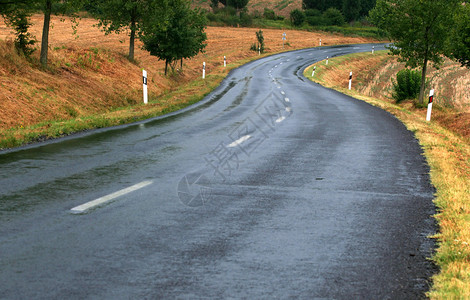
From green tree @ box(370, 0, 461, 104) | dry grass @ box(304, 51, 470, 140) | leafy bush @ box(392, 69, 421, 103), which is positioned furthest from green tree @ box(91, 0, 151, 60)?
leafy bush @ box(392, 69, 421, 103)

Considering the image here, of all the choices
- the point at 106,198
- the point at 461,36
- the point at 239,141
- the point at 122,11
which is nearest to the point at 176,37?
the point at 122,11

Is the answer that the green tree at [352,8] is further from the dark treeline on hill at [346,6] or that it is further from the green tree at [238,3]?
the green tree at [238,3]

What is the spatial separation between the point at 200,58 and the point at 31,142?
45.4 meters

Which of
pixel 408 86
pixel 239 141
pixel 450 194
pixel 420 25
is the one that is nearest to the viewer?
pixel 450 194

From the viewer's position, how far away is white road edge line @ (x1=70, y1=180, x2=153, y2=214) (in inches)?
233

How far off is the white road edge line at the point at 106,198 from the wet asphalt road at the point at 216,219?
0.10m

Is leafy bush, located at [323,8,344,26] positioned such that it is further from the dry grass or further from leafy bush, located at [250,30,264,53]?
leafy bush, located at [250,30,264,53]

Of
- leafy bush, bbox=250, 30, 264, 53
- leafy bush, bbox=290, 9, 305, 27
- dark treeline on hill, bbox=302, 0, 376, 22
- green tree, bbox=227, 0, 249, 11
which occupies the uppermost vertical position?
dark treeline on hill, bbox=302, 0, 376, 22

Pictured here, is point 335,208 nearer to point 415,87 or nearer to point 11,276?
point 11,276

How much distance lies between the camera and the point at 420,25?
30.0 meters

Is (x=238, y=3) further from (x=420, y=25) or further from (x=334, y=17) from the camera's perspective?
(x=420, y=25)

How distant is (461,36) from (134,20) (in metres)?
20.3

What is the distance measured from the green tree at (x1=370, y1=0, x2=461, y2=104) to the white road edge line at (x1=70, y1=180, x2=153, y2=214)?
85.9 feet

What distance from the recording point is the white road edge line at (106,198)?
5926 mm
